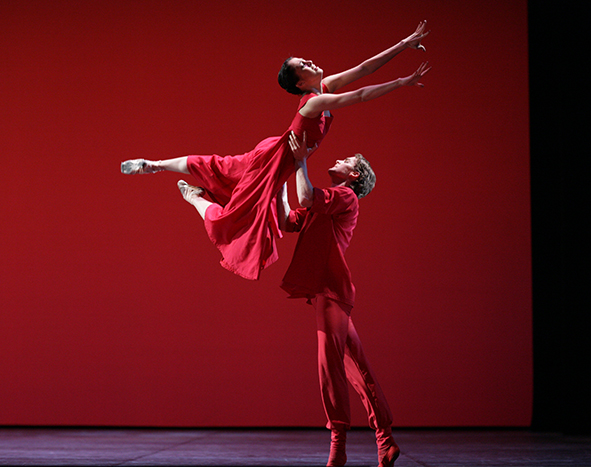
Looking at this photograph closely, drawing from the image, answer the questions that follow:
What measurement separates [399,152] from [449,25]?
1017mm

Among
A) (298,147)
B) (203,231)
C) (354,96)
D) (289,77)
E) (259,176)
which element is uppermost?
(289,77)

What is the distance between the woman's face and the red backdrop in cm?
161

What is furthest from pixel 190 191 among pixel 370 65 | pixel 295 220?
pixel 370 65

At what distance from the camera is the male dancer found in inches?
96.4

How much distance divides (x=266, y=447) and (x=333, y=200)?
1.68 meters

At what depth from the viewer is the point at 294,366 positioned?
4.07 m

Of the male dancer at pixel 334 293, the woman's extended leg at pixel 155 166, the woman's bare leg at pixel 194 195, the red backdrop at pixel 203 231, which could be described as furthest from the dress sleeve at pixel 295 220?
the red backdrop at pixel 203 231

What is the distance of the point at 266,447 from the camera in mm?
3379

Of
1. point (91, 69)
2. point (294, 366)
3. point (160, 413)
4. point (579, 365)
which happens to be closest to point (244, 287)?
point (294, 366)

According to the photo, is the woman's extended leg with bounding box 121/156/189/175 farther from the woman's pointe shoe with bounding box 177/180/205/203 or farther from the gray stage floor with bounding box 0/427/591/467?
the gray stage floor with bounding box 0/427/591/467

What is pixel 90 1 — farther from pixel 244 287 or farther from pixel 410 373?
pixel 410 373

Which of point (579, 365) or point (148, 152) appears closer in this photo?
point (579, 365)

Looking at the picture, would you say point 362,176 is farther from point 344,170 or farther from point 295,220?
point 295,220

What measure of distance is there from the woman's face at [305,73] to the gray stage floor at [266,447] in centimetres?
180
